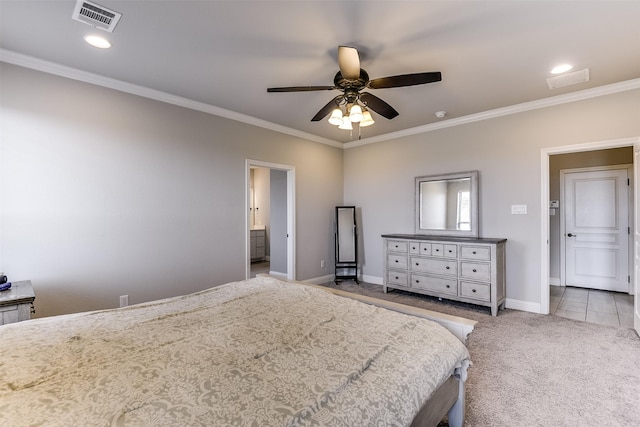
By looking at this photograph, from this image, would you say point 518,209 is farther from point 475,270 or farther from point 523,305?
point 523,305

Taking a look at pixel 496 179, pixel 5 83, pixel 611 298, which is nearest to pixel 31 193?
pixel 5 83

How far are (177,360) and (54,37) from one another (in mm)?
2720

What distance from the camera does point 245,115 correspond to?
158 inches

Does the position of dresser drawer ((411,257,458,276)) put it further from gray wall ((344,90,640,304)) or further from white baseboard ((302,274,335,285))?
white baseboard ((302,274,335,285))

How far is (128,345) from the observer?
1.30 m

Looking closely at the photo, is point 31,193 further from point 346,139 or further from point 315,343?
point 346,139

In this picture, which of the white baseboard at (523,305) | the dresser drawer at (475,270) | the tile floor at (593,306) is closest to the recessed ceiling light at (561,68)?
the dresser drawer at (475,270)

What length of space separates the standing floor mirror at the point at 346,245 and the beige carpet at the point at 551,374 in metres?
2.31

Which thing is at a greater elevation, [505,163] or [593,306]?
[505,163]

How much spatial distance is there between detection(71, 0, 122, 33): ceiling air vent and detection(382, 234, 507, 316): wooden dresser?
399 centimetres

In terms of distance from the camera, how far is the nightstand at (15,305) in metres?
1.99

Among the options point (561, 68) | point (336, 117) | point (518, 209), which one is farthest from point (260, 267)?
point (561, 68)

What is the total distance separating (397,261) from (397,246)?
0.23 m

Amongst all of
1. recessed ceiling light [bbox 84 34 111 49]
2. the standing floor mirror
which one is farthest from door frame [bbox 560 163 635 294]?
recessed ceiling light [bbox 84 34 111 49]
